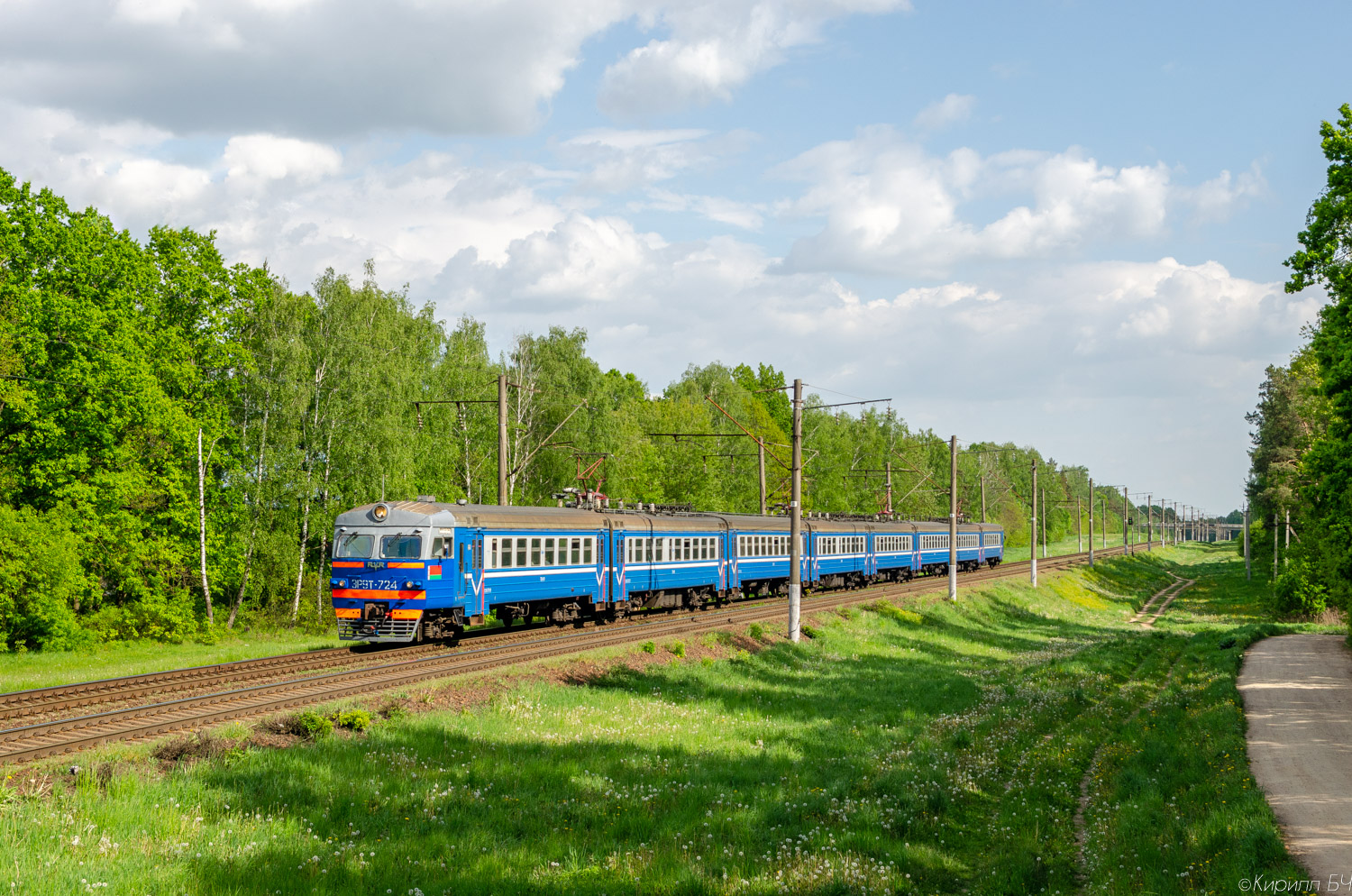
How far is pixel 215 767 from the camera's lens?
1315cm

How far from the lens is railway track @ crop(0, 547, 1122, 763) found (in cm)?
1488

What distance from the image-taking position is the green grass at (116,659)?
21.9 metres

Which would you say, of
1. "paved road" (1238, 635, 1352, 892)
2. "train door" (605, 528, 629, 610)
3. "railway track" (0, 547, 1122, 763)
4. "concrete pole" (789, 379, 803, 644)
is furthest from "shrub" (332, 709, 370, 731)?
"concrete pole" (789, 379, 803, 644)

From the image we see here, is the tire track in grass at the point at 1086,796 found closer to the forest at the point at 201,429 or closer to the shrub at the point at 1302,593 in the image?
the forest at the point at 201,429

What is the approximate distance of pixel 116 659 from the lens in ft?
92.3

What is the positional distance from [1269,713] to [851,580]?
3231 cm

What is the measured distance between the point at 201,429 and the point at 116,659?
1337 cm

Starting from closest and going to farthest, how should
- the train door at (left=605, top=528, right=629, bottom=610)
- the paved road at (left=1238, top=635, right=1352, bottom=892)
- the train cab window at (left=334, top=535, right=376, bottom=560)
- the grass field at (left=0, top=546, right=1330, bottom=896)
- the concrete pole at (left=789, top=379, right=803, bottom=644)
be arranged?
the grass field at (left=0, top=546, right=1330, bottom=896) → the paved road at (left=1238, top=635, right=1352, bottom=892) → the train cab window at (left=334, top=535, right=376, bottom=560) → the concrete pole at (left=789, top=379, right=803, bottom=644) → the train door at (left=605, top=528, right=629, bottom=610)

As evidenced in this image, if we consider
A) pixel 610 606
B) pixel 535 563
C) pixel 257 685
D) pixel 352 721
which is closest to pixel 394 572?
pixel 535 563

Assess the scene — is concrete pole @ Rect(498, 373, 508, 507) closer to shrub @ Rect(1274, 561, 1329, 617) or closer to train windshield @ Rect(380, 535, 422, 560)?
train windshield @ Rect(380, 535, 422, 560)

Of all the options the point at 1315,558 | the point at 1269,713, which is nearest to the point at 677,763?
the point at 1269,713

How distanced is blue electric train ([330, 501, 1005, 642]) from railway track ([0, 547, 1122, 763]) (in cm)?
101

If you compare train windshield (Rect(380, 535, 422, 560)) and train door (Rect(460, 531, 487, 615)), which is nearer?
train windshield (Rect(380, 535, 422, 560))

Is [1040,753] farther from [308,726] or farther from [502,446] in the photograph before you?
[502,446]
